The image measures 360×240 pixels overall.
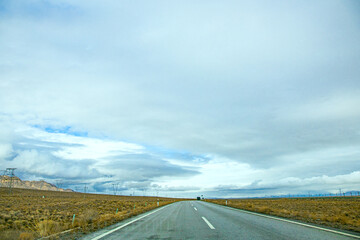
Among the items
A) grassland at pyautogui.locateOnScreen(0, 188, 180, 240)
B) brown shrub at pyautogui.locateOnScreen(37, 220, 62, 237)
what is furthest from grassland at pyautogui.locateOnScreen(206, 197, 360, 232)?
brown shrub at pyautogui.locateOnScreen(37, 220, 62, 237)

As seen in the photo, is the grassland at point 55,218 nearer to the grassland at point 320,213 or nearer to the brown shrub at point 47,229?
the brown shrub at point 47,229

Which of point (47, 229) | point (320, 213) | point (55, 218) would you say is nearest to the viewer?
point (47, 229)

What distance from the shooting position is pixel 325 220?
11.4 meters

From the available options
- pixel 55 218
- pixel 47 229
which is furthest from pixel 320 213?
pixel 55 218

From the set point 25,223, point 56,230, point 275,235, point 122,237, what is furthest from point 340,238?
point 25,223

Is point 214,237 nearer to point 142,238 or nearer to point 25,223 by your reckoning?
point 142,238

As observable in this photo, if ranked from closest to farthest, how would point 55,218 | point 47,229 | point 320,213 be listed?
point 47,229
point 55,218
point 320,213

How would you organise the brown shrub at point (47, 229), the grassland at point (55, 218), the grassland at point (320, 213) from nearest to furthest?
the brown shrub at point (47, 229) < the grassland at point (55, 218) < the grassland at point (320, 213)

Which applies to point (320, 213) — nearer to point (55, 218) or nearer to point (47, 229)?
point (47, 229)

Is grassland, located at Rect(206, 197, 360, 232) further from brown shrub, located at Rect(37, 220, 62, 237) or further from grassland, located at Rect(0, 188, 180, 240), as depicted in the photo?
brown shrub, located at Rect(37, 220, 62, 237)

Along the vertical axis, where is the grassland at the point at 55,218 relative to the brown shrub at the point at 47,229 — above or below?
below

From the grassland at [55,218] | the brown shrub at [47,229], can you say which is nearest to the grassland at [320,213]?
the grassland at [55,218]

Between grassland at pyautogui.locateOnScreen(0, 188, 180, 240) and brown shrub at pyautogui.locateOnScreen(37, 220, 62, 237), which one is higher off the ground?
brown shrub at pyautogui.locateOnScreen(37, 220, 62, 237)

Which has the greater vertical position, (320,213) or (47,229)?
(47,229)
